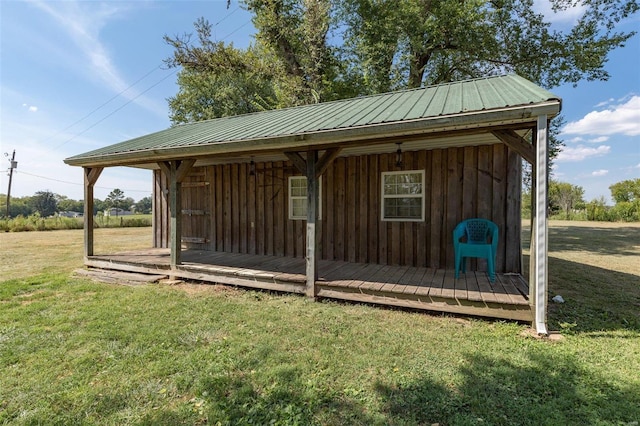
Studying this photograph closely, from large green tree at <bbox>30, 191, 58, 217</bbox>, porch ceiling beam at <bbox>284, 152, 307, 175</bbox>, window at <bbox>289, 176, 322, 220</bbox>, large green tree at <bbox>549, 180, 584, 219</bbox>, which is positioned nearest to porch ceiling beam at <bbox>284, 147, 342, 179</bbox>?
porch ceiling beam at <bbox>284, 152, 307, 175</bbox>

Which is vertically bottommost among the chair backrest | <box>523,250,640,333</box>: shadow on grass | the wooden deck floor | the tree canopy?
<box>523,250,640,333</box>: shadow on grass

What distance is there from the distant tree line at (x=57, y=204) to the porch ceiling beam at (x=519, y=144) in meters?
53.5

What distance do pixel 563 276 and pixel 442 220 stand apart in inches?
108

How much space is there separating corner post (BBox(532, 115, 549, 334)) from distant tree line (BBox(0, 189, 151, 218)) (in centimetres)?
5379

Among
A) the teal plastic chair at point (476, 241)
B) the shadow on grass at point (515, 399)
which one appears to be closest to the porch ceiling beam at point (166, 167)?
the shadow on grass at point (515, 399)

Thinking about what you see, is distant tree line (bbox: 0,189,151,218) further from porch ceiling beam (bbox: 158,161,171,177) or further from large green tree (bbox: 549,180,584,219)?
large green tree (bbox: 549,180,584,219)

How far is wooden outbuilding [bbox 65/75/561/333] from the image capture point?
132 inches

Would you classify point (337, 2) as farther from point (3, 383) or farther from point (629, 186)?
point (629, 186)

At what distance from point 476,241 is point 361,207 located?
2.14 m

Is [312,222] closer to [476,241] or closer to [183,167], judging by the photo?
[183,167]

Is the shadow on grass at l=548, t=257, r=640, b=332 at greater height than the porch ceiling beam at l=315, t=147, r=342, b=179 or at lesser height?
lesser

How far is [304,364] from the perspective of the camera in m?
2.56

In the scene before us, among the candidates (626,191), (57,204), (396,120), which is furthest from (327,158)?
(57,204)

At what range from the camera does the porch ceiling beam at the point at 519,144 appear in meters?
3.15
